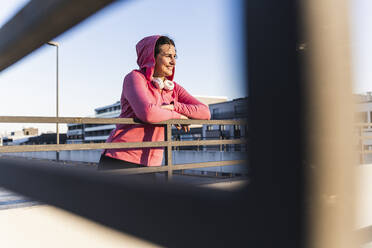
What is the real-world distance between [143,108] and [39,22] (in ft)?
1.44

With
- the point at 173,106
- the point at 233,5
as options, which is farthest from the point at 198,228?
the point at 173,106

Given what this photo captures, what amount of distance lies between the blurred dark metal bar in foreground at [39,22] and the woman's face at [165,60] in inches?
24.1

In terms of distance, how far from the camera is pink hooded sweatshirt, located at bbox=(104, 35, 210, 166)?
39.3 inches

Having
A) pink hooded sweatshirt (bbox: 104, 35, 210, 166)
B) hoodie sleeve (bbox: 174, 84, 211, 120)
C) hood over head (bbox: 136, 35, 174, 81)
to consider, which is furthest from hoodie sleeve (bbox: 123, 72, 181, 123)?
hoodie sleeve (bbox: 174, 84, 211, 120)

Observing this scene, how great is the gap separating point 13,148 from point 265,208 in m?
1.76

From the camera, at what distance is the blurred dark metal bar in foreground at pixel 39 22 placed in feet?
1.80

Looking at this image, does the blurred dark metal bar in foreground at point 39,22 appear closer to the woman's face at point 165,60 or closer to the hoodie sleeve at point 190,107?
the woman's face at point 165,60

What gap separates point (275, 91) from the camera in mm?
282

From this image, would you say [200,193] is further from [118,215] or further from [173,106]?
[173,106]

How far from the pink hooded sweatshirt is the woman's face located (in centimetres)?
4

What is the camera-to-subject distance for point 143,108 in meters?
0.99

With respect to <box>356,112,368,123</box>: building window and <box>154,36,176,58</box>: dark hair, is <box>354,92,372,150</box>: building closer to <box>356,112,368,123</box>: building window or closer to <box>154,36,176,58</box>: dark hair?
<box>356,112,368,123</box>: building window

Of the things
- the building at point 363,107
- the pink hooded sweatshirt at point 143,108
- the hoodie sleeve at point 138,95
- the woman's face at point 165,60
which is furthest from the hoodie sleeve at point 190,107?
the building at point 363,107

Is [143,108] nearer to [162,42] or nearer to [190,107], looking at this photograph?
[162,42]
